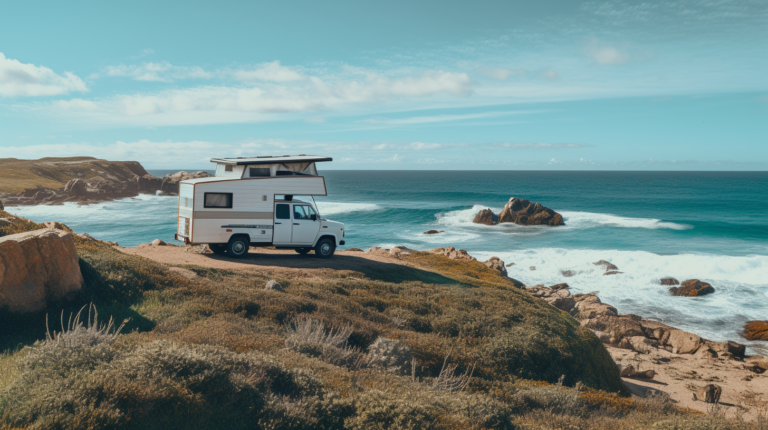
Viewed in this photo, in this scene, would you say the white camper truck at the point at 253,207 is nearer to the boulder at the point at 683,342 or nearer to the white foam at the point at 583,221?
the boulder at the point at 683,342

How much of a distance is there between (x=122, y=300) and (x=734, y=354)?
69.7ft

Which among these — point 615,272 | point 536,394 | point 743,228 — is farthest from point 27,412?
point 743,228

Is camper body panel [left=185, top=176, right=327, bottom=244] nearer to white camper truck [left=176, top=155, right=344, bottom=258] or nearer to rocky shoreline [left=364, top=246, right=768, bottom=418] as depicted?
white camper truck [left=176, top=155, right=344, bottom=258]

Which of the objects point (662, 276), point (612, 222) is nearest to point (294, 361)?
point (662, 276)

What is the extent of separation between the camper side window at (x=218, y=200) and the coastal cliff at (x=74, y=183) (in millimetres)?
53969

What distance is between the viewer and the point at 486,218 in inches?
2095

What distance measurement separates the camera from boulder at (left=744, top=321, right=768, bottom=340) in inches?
789

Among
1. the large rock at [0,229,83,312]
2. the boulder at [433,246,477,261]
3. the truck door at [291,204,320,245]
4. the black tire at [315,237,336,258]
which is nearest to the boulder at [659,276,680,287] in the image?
the boulder at [433,246,477,261]

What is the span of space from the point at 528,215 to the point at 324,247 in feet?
125

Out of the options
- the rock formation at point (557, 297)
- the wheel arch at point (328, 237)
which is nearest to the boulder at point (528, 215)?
the rock formation at point (557, 297)

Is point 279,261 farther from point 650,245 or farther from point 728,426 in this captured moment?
point 650,245

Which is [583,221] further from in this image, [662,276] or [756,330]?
[756,330]

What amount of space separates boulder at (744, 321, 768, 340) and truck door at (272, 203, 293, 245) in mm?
20985

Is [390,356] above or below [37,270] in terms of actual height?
below
